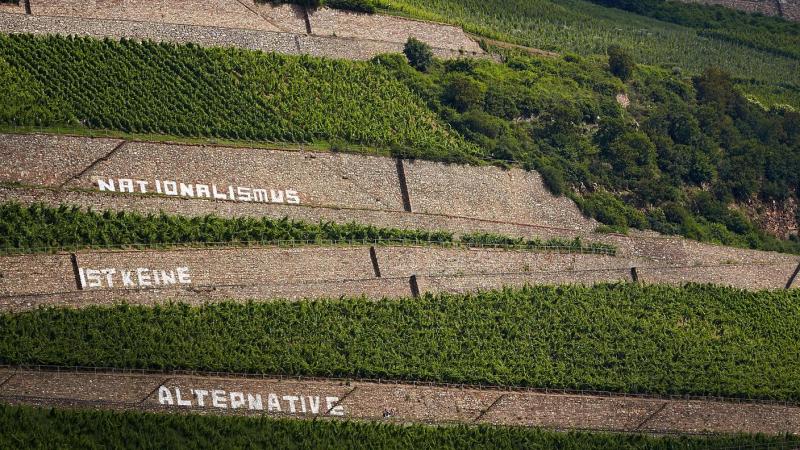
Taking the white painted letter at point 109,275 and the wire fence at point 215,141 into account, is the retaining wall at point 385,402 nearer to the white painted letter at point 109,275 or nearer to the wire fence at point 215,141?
the white painted letter at point 109,275

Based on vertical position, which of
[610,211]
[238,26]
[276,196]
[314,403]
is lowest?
[314,403]

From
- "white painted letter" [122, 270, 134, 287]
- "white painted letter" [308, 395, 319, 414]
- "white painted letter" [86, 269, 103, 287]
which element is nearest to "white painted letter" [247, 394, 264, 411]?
"white painted letter" [308, 395, 319, 414]

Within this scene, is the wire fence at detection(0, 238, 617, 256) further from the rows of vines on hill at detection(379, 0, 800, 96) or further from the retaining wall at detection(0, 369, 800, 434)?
the rows of vines on hill at detection(379, 0, 800, 96)

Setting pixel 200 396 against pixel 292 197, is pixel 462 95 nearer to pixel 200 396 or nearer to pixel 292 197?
pixel 292 197

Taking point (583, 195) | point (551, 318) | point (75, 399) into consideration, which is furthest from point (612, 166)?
point (75, 399)

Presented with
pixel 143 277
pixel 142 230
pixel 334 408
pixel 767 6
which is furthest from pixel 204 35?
pixel 767 6

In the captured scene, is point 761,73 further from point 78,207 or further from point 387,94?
point 78,207

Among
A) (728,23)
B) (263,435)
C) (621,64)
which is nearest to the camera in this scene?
(263,435)
